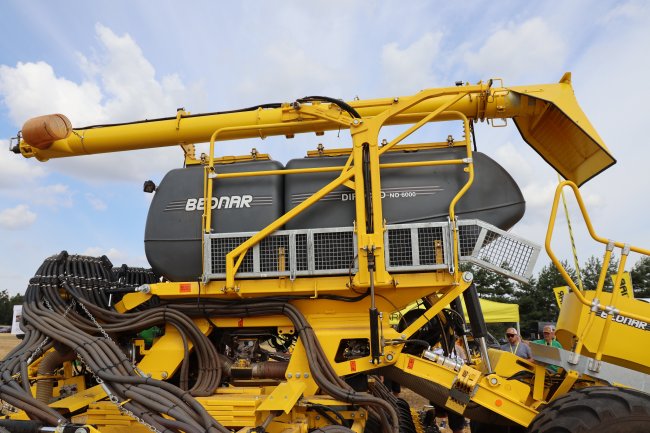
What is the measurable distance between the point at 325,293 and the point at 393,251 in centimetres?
76

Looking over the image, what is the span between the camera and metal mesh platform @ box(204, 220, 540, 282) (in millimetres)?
4750

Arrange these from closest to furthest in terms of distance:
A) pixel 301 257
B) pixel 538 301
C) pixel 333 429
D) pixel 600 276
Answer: pixel 333 429 < pixel 600 276 < pixel 301 257 < pixel 538 301

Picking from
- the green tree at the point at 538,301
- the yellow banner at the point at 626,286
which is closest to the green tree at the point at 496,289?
the green tree at the point at 538,301

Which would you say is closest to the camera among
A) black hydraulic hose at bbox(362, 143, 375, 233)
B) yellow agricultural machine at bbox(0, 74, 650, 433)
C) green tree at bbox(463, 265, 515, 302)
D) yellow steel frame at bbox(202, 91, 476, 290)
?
yellow agricultural machine at bbox(0, 74, 650, 433)

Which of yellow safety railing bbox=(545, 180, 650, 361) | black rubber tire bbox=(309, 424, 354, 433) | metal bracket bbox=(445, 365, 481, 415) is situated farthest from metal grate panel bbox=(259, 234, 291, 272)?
yellow safety railing bbox=(545, 180, 650, 361)

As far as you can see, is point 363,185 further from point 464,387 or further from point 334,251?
point 464,387

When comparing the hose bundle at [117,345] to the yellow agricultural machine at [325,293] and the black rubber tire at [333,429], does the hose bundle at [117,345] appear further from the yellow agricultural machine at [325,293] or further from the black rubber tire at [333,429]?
the black rubber tire at [333,429]

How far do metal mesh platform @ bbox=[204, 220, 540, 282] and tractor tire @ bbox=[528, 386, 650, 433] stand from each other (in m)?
1.11

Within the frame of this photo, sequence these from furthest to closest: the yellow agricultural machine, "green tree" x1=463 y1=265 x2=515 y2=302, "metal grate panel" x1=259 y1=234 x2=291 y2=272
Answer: "green tree" x1=463 y1=265 x2=515 y2=302 < "metal grate panel" x1=259 y1=234 x2=291 y2=272 < the yellow agricultural machine

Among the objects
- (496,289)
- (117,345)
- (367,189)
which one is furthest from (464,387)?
(496,289)

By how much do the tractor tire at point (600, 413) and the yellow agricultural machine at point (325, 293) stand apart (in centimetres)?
5

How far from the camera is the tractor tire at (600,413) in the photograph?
3854 millimetres

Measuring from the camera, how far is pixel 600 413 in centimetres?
387

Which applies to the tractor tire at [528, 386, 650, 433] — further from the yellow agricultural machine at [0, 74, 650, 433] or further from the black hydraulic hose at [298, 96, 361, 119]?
the black hydraulic hose at [298, 96, 361, 119]
